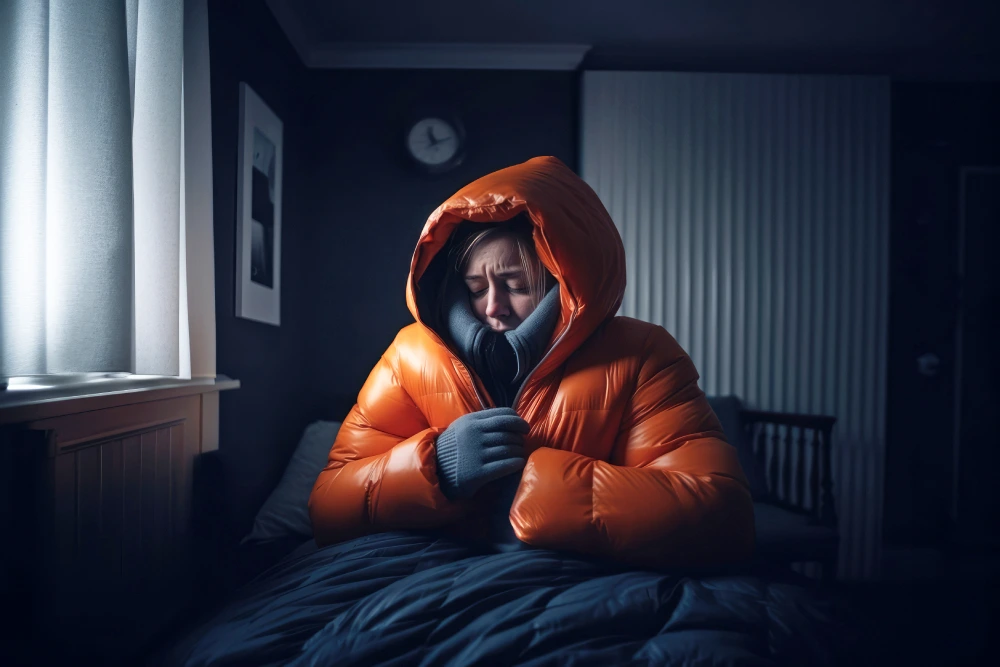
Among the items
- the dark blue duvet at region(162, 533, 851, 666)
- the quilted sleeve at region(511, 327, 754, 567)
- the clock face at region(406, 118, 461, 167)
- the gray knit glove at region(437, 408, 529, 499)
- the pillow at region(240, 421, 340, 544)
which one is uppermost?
the clock face at region(406, 118, 461, 167)

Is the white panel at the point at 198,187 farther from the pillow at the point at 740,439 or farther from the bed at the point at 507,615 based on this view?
the pillow at the point at 740,439

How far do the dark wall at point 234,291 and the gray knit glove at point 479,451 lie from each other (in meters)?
0.84

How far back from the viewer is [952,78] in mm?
2730

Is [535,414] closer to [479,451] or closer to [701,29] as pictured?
[479,451]

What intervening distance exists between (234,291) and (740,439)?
1.94 metres

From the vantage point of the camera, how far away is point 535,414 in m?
1.07

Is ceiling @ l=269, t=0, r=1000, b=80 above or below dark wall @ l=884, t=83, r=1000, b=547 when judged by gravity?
above

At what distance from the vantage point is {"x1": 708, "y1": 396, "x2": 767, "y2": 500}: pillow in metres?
2.12

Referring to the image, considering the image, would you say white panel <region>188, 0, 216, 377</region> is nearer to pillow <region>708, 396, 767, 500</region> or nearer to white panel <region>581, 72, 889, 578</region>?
white panel <region>581, 72, 889, 578</region>

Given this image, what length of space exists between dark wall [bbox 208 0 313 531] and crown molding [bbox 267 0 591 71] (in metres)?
0.14

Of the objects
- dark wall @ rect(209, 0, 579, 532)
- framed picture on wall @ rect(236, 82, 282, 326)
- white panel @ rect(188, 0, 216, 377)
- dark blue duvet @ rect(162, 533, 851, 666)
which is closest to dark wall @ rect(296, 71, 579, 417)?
dark wall @ rect(209, 0, 579, 532)

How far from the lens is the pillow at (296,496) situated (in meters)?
1.61

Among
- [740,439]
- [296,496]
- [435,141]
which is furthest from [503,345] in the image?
[435,141]

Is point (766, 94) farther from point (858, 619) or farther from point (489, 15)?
point (858, 619)
